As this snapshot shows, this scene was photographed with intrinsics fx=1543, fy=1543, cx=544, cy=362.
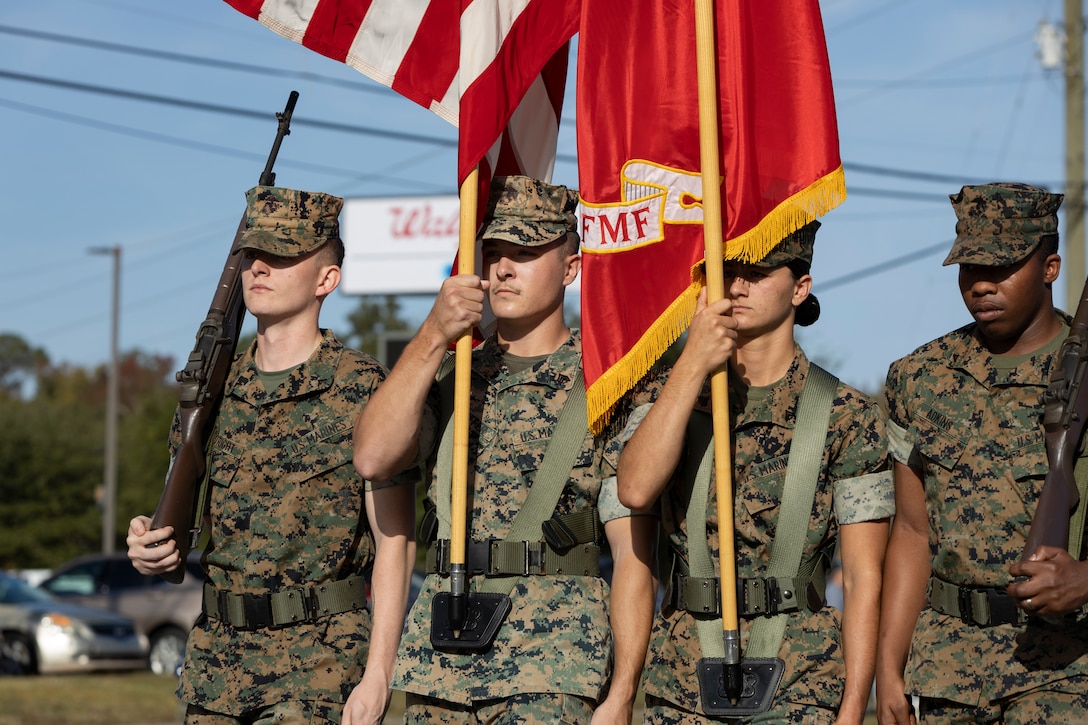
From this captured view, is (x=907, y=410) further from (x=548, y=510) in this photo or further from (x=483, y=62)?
(x=483, y=62)

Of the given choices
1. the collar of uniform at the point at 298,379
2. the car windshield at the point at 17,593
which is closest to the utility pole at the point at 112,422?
the car windshield at the point at 17,593

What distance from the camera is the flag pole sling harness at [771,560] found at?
4.98 meters

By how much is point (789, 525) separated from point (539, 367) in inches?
43.6

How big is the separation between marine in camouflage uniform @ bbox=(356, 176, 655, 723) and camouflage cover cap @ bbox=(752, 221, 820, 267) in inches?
29.8

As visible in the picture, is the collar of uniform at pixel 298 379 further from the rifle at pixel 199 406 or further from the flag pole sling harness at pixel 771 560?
the flag pole sling harness at pixel 771 560

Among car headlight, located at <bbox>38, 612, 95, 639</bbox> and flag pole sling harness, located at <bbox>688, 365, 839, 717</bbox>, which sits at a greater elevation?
flag pole sling harness, located at <bbox>688, 365, 839, 717</bbox>

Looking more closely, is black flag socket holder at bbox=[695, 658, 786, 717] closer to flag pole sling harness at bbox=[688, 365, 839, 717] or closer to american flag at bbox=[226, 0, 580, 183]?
flag pole sling harness at bbox=[688, 365, 839, 717]

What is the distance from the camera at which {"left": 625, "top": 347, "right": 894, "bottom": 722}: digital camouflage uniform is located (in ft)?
16.5

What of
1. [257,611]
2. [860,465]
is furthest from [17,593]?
[860,465]

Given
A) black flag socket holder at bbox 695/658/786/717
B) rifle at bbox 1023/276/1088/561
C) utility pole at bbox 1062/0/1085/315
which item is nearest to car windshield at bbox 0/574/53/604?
utility pole at bbox 1062/0/1085/315

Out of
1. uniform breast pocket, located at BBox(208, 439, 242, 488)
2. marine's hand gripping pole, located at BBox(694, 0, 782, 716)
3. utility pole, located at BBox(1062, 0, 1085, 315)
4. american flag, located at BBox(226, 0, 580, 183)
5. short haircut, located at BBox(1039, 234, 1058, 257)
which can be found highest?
utility pole, located at BBox(1062, 0, 1085, 315)

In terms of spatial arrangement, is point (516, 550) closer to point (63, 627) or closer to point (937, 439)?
point (937, 439)

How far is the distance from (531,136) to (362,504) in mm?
1702

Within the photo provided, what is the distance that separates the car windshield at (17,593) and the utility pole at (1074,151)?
14.2m
